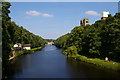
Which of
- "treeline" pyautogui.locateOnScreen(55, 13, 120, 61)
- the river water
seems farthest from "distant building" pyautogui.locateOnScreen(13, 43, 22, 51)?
"treeline" pyautogui.locateOnScreen(55, 13, 120, 61)

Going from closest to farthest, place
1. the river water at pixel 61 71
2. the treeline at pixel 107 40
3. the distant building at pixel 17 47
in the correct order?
the river water at pixel 61 71 < the treeline at pixel 107 40 < the distant building at pixel 17 47

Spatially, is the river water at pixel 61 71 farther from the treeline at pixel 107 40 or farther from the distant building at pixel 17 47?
the distant building at pixel 17 47

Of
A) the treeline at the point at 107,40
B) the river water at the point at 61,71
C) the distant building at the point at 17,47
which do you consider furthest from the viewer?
the distant building at the point at 17,47

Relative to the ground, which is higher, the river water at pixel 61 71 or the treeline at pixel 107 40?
the treeline at pixel 107 40

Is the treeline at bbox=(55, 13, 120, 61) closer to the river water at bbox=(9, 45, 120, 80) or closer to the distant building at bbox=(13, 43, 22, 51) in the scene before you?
the river water at bbox=(9, 45, 120, 80)

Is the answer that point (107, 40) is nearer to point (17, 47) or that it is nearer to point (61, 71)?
point (61, 71)

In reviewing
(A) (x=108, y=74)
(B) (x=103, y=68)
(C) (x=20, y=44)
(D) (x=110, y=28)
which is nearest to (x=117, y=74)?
(A) (x=108, y=74)

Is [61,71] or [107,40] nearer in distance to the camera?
[61,71]

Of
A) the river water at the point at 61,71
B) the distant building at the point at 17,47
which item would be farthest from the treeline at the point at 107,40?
the distant building at the point at 17,47

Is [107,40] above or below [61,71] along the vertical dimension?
above

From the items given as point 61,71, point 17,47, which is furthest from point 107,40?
point 17,47

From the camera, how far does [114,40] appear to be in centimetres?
3734

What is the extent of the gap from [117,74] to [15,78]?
61.3ft

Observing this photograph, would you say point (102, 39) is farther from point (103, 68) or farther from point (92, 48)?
point (103, 68)
